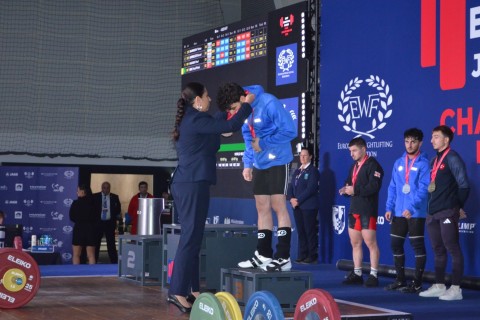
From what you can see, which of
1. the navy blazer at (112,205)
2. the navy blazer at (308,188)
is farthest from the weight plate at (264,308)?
the navy blazer at (112,205)

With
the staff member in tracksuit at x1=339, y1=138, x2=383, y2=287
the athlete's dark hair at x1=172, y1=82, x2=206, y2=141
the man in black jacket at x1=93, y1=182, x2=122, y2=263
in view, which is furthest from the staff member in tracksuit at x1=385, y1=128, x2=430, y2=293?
the man in black jacket at x1=93, y1=182, x2=122, y2=263

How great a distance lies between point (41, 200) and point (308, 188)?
204 inches

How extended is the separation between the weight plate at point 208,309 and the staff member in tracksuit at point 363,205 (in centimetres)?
377

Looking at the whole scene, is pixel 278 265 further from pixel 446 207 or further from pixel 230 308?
pixel 230 308

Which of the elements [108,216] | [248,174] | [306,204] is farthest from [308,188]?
[108,216]

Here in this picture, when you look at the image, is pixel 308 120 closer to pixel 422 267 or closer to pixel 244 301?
pixel 422 267

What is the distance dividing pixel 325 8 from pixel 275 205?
5.11 m

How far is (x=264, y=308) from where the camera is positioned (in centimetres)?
380

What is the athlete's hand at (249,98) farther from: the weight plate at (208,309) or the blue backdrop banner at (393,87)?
the blue backdrop banner at (393,87)

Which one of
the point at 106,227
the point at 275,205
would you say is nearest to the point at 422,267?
the point at 275,205

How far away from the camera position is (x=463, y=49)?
8.09 metres

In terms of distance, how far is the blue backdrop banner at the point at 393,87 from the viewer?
797 centimetres

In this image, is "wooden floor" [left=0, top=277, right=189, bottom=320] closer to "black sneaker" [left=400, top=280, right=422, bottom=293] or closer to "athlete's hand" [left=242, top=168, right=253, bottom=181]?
"athlete's hand" [left=242, top=168, right=253, bottom=181]

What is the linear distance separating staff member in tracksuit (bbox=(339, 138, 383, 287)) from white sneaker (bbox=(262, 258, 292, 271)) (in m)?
1.87
